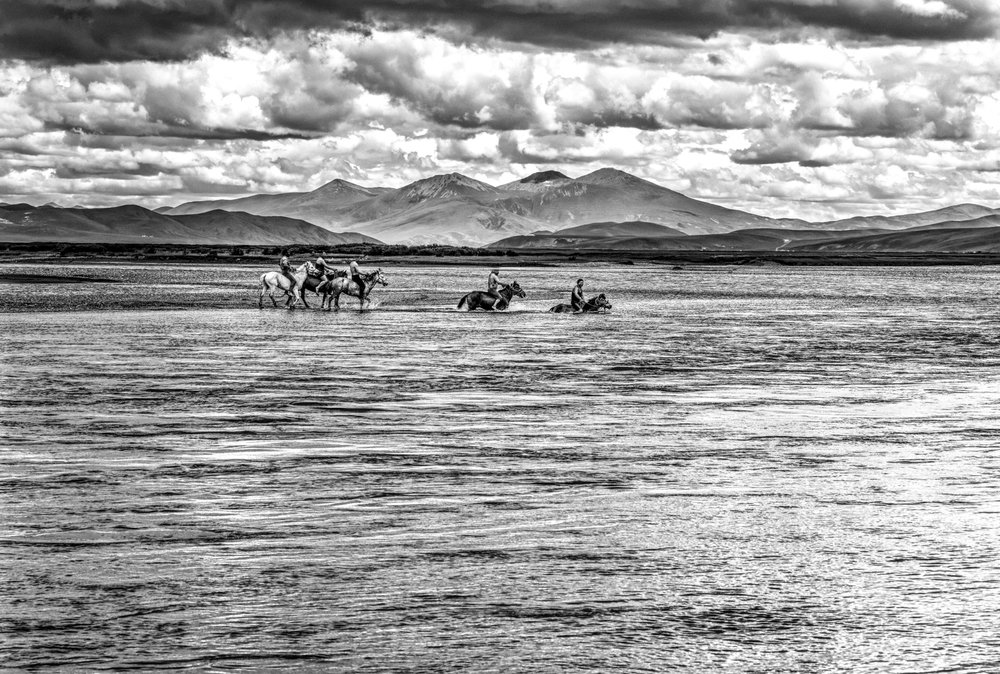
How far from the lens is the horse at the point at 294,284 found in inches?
1972

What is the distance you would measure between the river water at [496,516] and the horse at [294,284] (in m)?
22.9

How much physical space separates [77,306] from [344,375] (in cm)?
2608

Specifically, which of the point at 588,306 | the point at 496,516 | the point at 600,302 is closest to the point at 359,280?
the point at 588,306

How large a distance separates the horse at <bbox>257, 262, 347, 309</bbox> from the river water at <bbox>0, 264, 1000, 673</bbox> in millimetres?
22871

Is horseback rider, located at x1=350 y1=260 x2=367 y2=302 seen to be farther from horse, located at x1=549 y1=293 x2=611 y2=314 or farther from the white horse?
horse, located at x1=549 y1=293 x2=611 y2=314

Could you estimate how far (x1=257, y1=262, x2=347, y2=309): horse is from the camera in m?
50.1

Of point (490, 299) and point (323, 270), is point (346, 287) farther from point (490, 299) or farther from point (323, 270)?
point (490, 299)

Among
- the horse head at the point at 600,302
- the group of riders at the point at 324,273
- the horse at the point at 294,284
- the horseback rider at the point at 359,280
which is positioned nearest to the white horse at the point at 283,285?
the horse at the point at 294,284

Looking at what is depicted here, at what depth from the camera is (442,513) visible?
1193cm

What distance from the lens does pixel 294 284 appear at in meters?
50.2

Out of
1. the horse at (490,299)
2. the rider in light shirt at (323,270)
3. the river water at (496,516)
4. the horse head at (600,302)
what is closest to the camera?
the river water at (496,516)

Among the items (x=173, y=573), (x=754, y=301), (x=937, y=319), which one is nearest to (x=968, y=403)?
(x=173, y=573)

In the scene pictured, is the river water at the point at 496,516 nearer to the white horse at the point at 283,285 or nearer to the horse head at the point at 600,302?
the horse head at the point at 600,302

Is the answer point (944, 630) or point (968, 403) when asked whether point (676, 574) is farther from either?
point (968, 403)
